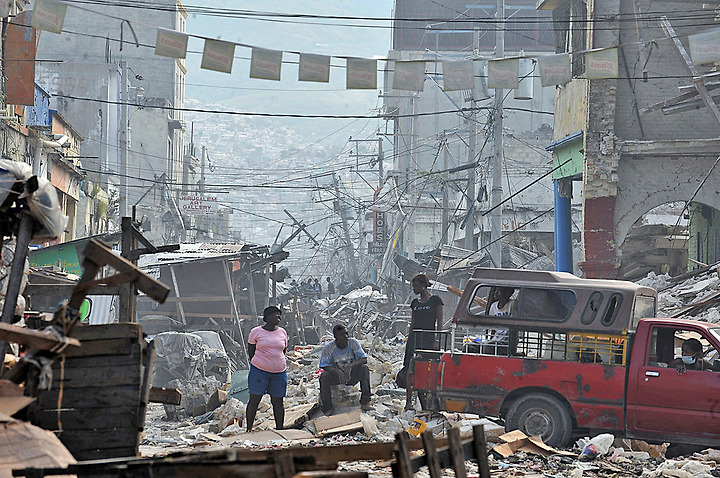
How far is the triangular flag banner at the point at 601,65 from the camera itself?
1547 cm

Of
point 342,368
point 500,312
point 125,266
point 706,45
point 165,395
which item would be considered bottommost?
point 342,368

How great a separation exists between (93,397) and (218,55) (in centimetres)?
1066

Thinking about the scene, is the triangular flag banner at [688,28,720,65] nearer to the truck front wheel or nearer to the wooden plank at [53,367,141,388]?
the truck front wheel

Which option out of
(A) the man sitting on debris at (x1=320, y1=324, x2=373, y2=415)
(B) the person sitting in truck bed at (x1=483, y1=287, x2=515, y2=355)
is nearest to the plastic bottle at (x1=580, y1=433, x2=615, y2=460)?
(B) the person sitting in truck bed at (x1=483, y1=287, x2=515, y2=355)

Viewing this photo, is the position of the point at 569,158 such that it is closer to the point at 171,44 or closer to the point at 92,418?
the point at 171,44

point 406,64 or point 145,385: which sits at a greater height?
point 406,64

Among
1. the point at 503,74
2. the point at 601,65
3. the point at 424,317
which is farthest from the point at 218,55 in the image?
the point at 601,65

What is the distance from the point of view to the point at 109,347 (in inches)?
206

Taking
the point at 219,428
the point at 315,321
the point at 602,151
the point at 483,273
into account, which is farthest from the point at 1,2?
the point at 315,321

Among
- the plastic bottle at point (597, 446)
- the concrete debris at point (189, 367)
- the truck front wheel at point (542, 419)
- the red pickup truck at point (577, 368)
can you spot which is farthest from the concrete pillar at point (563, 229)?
the plastic bottle at point (597, 446)

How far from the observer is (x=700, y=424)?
975 cm

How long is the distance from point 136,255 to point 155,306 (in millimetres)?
19595

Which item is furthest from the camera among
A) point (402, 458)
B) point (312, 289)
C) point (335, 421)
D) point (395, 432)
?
point (312, 289)

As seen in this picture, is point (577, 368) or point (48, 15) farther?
point (48, 15)
